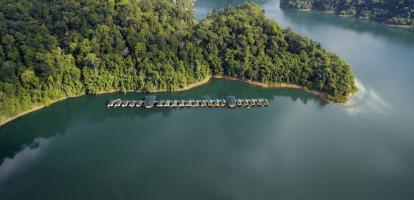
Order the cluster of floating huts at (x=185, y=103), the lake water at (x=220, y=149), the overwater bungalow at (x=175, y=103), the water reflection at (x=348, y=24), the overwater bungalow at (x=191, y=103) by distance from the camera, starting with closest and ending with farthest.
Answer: the lake water at (x=220, y=149) → the cluster of floating huts at (x=185, y=103) → the overwater bungalow at (x=175, y=103) → the overwater bungalow at (x=191, y=103) → the water reflection at (x=348, y=24)

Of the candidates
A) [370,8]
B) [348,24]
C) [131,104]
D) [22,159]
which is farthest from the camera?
[370,8]

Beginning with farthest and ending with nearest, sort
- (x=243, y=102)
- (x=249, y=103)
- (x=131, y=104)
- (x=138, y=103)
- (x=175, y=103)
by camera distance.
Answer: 1. (x=243, y=102)
2. (x=249, y=103)
3. (x=175, y=103)
4. (x=138, y=103)
5. (x=131, y=104)

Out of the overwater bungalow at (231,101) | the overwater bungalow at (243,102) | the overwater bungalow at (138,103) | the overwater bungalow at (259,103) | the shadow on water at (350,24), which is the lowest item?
the overwater bungalow at (259,103)

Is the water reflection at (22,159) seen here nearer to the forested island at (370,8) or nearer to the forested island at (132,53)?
the forested island at (132,53)

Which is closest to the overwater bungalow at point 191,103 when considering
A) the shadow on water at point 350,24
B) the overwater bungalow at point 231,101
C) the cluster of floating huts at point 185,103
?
the cluster of floating huts at point 185,103

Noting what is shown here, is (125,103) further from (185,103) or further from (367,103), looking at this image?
(367,103)

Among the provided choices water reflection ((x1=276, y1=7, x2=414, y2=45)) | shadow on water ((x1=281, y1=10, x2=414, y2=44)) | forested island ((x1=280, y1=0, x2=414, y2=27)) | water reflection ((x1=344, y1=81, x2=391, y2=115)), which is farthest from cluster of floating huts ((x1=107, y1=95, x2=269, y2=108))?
forested island ((x1=280, y1=0, x2=414, y2=27))

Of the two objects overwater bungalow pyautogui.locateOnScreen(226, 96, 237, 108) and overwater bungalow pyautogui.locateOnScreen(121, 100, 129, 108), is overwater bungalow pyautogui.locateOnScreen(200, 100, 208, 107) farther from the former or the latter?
overwater bungalow pyautogui.locateOnScreen(121, 100, 129, 108)

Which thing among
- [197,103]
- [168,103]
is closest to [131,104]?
[168,103]
